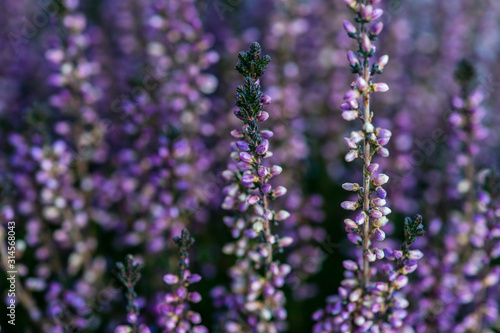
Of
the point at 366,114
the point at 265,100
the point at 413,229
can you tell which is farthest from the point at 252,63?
the point at 413,229

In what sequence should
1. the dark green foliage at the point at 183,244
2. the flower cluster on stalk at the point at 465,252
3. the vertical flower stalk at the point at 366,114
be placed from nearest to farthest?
1. the vertical flower stalk at the point at 366,114
2. the dark green foliage at the point at 183,244
3. the flower cluster on stalk at the point at 465,252

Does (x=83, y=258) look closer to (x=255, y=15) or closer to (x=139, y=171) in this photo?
(x=139, y=171)

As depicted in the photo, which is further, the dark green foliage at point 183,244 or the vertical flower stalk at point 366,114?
the dark green foliage at point 183,244

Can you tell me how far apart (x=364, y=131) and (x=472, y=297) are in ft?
5.31

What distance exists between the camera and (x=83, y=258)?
151 inches

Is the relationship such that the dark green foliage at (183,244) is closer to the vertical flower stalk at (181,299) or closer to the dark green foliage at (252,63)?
the vertical flower stalk at (181,299)

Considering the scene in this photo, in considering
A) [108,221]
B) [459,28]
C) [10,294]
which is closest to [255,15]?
[459,28]

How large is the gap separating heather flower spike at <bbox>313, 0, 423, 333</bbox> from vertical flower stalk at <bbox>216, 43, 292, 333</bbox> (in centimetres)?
31

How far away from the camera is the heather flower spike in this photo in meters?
2.02

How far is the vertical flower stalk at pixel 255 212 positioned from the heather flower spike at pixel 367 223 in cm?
31

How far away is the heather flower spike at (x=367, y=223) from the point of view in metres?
2.02

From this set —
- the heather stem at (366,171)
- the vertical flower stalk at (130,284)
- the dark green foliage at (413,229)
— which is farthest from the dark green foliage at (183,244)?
the dark green foliage at (413,229)

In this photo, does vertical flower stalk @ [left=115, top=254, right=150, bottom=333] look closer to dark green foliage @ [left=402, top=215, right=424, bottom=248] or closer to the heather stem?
the heather stem

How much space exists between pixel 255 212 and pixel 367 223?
62 cm
